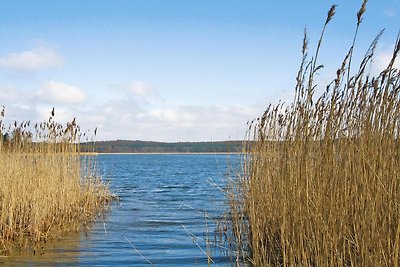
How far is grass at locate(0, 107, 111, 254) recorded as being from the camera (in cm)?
754

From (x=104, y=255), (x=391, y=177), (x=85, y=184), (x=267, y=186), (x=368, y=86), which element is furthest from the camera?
(x=85, y=184)

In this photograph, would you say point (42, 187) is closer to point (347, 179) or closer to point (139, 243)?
point (139, 243)

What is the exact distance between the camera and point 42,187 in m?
8.52

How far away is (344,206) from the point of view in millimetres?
3613

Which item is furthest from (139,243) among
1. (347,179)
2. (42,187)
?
(347,179)

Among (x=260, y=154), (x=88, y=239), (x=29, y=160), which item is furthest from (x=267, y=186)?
(x=29, y=160)

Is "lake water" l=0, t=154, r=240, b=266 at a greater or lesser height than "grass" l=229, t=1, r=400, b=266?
lesser

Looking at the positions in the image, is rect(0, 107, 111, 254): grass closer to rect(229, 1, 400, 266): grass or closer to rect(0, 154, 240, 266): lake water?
rect(0, 154, 240, 266): lake water

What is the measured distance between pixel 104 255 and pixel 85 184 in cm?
464

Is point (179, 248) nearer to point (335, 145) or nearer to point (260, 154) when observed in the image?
point (260, 154)

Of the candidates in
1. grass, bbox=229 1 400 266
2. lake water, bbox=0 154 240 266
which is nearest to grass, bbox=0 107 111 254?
lake water, bbox=0 154 240 266

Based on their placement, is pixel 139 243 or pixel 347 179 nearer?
pixel 347 179

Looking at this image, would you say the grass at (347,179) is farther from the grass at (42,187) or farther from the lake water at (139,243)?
the grass at (42,187)

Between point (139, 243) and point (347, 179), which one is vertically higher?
point (347, 179)
